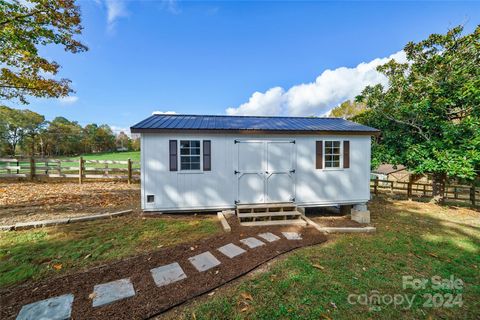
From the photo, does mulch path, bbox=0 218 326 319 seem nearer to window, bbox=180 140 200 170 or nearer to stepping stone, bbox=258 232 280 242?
stepping stone, bbox=258 232 280 242

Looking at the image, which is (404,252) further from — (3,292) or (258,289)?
(3,292)

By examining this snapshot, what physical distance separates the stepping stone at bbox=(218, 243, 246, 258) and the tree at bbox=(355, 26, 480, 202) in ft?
28.5

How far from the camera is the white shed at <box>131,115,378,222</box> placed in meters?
5.77

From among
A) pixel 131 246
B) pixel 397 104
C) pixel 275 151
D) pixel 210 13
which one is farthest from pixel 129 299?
pixel 397 104

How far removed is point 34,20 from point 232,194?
10243 millimetres

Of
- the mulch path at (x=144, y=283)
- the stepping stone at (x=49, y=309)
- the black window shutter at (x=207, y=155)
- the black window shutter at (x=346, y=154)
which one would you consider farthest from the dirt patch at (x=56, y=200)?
the black window shutter at (x=346, y=154)

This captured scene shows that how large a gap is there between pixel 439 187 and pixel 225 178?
10.6 metres

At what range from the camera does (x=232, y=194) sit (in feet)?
20.3

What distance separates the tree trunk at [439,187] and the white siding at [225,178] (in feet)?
17.1

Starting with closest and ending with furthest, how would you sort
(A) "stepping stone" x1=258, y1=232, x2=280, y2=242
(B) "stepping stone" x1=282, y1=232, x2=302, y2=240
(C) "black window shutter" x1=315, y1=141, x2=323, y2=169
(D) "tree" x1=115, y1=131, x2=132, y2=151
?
(A) "stepping stone" x1=258, y1=232, x2=280, y2=242, (B) "stepping stone" x1=282, y1=232, x2=302, y2=240, (C) "black window shutter" x1=315, y1=141, x2=323, y2=169, (D) "tree" x1=115, y1=131, x2=132, y2=151

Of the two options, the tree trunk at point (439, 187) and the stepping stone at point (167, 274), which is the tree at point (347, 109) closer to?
the tree trunk at point (439, 187)

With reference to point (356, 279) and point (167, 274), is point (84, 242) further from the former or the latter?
point (356, 279)

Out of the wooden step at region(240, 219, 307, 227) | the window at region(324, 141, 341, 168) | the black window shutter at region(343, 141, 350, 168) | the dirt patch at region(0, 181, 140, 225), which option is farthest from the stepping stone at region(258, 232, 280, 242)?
the dirt patch at region(0, 181, 140, 225)

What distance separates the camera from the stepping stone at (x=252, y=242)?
13.7ft
